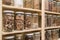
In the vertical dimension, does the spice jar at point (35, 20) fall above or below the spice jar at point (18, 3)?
below

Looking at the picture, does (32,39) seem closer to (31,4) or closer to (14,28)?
(14,28)

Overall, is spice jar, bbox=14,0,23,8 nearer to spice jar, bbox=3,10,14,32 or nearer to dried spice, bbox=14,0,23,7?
dried spice, bbox=14,0,23,7

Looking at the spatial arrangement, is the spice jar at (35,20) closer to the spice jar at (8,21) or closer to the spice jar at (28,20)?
the spice jar at (28,20)

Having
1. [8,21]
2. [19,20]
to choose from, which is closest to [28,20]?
[19,20]

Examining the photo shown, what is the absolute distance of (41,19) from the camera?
1.45 meters

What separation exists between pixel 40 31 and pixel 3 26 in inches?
22.2

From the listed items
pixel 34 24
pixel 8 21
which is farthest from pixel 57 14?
pixel 8 21

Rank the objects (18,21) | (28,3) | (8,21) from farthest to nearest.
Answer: (28,3)
(18,21)
(8,21)

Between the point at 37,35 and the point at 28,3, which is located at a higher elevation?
the point at 28,3

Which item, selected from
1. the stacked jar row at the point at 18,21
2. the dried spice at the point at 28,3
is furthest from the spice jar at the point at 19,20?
the dried spice at the point at 28,3

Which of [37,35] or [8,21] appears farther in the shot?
[37,35]

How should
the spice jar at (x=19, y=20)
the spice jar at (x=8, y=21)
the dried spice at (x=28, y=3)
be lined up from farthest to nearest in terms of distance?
the dried spice at (x=28, y=3) < the spice jar at (x=19, y=20) < the spice jar at (x=8, y=21)

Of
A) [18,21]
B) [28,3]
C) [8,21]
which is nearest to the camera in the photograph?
[8,21]

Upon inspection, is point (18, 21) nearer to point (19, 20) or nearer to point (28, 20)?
point (19, 20)
